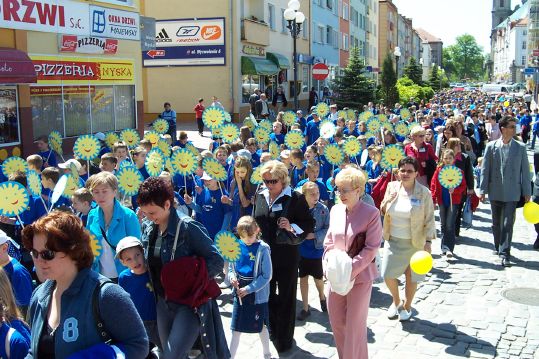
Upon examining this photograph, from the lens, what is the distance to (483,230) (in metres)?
11.1

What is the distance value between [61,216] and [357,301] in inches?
106

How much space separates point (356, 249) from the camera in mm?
4844

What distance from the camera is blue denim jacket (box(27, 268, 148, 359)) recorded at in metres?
2.79

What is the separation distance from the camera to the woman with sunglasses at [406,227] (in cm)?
631

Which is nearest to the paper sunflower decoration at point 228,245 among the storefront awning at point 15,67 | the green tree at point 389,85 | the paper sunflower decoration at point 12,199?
the paper sunflower decoration at point 12,199

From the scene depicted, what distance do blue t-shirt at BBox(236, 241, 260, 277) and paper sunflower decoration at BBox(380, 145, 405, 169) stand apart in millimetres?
3659

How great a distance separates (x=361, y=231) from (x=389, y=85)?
108ft

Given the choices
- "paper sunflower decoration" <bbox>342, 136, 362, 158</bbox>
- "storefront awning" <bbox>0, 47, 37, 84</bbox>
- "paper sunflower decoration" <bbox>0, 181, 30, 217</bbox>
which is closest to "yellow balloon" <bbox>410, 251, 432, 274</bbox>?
"paper sunflower decoration" <bbox>0, 181, 30, 217</bbox>

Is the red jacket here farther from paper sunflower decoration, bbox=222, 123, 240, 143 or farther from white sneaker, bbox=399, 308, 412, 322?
paper sunflower decoration, bbox=222, 123, 240, 143

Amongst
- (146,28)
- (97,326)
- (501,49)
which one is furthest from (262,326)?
(501,49)

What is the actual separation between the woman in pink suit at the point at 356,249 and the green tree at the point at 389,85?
32119 millimetres

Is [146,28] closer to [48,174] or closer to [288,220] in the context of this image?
[48,174]

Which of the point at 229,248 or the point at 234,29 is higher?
the point at 234,29

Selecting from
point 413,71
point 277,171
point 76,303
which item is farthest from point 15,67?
point 413,71
